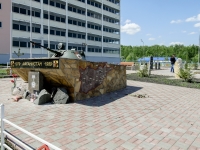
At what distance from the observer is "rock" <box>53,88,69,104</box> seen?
754cm

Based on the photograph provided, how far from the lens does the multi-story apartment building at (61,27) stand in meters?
36.2

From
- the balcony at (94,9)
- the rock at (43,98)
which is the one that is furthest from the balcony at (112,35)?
the rock at (43,98)

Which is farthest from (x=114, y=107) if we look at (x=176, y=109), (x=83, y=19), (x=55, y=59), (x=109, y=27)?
(x=109, y=27)

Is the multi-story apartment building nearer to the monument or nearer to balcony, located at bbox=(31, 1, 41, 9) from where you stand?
balcony, located at bbox=(31, 1, 41, 9)

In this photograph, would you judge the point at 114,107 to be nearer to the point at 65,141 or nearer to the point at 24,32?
the point at 65,141

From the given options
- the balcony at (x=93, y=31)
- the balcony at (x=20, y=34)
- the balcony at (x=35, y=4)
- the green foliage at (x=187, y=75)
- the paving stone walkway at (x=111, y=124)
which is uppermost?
the balcony at (x=35, y=4)

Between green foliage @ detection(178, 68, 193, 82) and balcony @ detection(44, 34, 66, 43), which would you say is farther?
balcony @ detection(44, 34, 66, 43)

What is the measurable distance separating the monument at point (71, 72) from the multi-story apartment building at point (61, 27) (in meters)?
17.7

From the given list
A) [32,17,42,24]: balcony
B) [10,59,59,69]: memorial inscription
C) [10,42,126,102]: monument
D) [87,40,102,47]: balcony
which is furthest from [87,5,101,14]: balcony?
[10,59,59,69]: memorial inscription

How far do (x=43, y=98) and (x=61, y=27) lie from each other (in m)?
39.4

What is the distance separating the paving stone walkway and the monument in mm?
741

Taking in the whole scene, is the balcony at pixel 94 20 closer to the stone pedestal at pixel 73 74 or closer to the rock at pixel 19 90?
the stone pedestal at pixel 73 74

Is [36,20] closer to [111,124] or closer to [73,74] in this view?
[73,74]

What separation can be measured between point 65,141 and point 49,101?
3.86 metres
